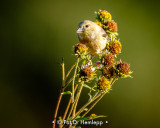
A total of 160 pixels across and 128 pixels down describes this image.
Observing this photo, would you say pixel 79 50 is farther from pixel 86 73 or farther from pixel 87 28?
pixel 87 28

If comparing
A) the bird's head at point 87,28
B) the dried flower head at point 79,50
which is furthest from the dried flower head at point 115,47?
the dried flower head at point 79,50

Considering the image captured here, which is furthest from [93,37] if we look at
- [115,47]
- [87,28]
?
[115,47]

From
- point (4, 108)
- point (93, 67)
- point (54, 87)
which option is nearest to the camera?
point (93, 67)

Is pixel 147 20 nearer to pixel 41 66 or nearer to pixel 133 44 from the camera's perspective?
pixel 133 44

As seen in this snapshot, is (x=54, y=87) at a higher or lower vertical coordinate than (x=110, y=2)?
lower

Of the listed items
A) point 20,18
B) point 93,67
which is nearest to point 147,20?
point 20,18

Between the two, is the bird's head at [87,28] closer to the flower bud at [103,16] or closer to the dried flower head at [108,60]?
the flower bud at [103,16]
